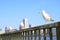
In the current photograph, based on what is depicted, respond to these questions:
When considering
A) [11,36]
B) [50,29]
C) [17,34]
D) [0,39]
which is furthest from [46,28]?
[0,39]

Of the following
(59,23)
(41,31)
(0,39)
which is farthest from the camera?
(0,39)

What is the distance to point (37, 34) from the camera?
3256 mm

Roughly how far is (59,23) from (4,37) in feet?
14.3

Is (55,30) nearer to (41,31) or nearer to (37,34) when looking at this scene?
(41,31)

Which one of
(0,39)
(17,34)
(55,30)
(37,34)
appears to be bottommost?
(0,39)

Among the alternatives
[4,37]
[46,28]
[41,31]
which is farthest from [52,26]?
[4,37]

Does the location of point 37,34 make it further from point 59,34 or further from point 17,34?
point 17,34

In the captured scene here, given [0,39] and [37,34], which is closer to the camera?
[37,34]

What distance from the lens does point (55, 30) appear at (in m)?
2.40

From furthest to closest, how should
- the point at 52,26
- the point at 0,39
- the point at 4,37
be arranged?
the point at 0,39 < the point at 4,37 < the point at 52,26

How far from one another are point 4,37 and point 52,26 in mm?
4112

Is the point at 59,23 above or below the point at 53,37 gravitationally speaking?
above

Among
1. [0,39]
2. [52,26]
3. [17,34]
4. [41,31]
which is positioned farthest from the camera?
[0,39]

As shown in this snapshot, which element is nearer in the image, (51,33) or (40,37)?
(51,33)
